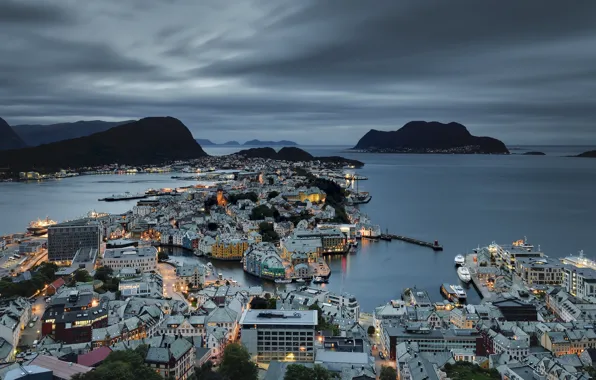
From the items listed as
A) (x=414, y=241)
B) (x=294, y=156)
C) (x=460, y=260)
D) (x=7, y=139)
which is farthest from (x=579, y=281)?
(x=7, y=139)

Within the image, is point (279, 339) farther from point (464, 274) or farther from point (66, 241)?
point (66, 241)

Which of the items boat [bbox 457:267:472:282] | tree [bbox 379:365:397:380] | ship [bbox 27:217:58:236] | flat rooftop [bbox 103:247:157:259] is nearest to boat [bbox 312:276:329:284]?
boat [bbox 457:267:472:282]

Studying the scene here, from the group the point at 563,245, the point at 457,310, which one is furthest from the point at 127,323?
the point at 563,245

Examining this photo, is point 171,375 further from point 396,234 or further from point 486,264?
point 396,234

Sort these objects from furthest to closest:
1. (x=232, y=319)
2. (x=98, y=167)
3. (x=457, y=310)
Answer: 1. (x=98, y=167)
2. (x=457, y=310)
3. (x=232, y=319)

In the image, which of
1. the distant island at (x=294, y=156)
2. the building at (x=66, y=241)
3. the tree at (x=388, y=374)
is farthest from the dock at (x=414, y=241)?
the distant island at (x=294, y=156)
